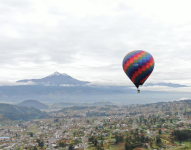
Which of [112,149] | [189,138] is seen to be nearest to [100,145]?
[112,149]

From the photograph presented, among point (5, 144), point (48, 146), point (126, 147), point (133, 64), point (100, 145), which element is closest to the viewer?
point (133, 64)

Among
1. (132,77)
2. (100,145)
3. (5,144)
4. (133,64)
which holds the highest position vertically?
(133,64)

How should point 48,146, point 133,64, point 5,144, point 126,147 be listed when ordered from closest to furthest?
point 133,64 → point 126,147 → point 48,146 → point 5,144

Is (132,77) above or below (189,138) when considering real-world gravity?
above

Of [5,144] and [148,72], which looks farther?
[5,144]

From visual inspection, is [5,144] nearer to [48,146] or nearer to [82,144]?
[48,146]
